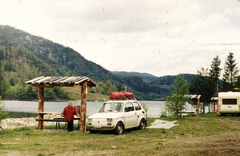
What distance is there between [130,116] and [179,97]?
503 inches

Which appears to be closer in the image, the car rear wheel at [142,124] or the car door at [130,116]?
the car door at [130,116]

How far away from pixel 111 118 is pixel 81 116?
305 centimetres

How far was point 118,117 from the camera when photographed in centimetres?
1389

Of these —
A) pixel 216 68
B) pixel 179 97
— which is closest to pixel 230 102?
pixel 179 97

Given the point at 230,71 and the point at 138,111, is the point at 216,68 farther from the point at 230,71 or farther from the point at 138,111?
the point at 138,111

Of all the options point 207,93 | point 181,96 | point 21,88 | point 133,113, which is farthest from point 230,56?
point 21,88

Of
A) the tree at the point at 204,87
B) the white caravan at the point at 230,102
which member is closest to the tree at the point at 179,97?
the white caravan at the point at 230,102

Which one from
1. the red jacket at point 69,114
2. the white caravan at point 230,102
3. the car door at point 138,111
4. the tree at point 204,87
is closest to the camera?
the red jacket at point 69,114

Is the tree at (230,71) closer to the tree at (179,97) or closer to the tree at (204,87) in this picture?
the tree at (204,87)

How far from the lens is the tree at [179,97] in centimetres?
2648

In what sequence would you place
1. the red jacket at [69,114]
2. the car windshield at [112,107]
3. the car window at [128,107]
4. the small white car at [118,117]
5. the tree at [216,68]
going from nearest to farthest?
1. the small white car at [118,117]
2. the car windshield at [112,107]
3. the car window at [128,107]
4. the red jacket at [69,114]
5. the tree at [216,68]

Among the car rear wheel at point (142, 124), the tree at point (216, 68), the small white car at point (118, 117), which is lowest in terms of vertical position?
the car rear wheel at point (142, 124)

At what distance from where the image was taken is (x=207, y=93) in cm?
4722

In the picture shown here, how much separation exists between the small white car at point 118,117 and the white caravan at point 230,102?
17.9 metres
